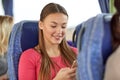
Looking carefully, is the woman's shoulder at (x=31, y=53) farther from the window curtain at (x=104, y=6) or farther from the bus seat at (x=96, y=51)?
the window curtain at (x=104, y=6)

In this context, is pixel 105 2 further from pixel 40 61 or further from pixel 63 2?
pixel 40 61

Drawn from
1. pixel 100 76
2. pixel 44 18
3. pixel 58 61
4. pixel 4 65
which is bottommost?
pixel 4 65

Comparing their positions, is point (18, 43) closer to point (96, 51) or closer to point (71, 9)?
point (96, 51)

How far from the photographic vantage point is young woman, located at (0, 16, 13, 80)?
242 cm

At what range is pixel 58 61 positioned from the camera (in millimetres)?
1854

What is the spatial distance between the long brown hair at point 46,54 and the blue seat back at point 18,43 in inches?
3.3

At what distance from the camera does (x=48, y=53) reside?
1.87 m

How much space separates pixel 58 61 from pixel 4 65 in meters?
0.76

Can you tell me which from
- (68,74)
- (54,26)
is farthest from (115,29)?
(54,26)

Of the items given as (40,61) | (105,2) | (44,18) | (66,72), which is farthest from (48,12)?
(105,2)

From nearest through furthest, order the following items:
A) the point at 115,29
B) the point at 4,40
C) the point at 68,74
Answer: the point at 115,29, the point at 68,74, the point at 4,40

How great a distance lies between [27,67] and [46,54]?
0.57ft

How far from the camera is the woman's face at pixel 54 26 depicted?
5.84 feet

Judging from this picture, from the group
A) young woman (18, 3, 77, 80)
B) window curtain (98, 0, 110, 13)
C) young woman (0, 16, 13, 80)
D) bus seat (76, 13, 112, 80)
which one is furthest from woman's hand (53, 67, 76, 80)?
window curtain (98, 0, 110, 13)
